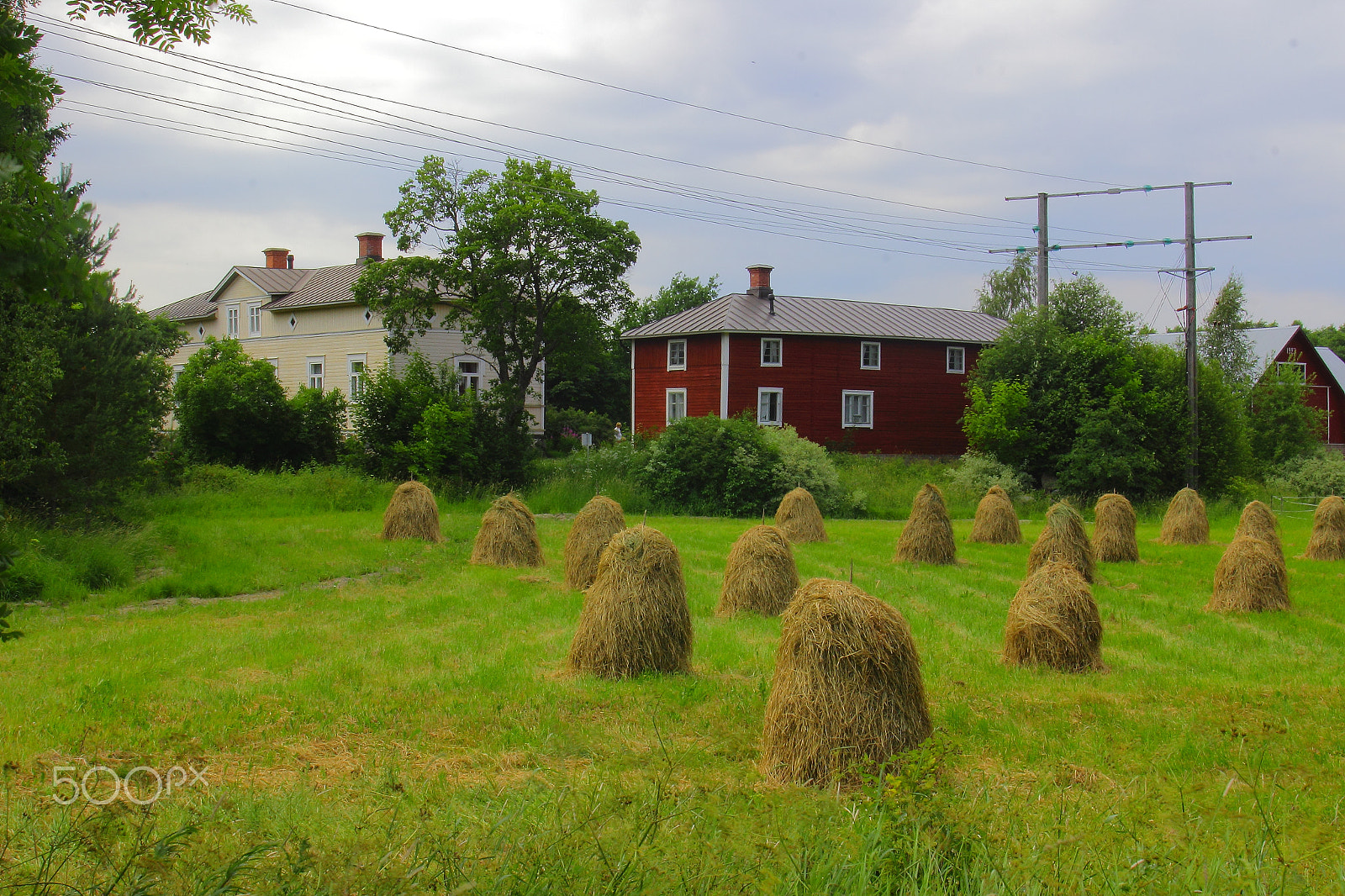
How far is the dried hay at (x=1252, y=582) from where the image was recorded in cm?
1271

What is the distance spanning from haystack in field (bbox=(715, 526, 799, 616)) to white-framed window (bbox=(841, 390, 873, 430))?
30.2 metres

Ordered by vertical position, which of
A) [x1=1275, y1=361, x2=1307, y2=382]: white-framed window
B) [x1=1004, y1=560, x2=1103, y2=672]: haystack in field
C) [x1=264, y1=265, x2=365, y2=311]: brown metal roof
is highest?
[x1=264, y1=265, x2=365, y2=311]: brown metal roof

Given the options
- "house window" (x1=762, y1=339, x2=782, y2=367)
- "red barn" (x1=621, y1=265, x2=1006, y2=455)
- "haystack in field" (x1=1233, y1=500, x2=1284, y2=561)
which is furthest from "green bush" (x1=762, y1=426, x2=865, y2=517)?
"haystack in field" (x1=1233, y1=500, x2=1284, y2=561)

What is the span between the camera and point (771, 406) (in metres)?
40.3

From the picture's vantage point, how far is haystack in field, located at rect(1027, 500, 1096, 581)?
47.0ft

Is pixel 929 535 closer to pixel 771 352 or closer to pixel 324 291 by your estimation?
pixel 771 352

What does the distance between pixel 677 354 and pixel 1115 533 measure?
25199mm

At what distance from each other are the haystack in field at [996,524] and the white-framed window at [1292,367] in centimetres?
3106

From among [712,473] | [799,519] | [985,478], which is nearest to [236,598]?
[799,519]

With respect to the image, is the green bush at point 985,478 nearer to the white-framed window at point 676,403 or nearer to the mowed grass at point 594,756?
the white-framed window at point 676,403

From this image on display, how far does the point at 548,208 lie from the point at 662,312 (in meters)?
40.3

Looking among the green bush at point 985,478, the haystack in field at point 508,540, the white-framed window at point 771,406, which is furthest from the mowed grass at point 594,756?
the white-framed window at point 771,406

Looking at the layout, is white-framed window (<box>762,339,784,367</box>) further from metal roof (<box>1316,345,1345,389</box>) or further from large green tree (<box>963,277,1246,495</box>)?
metal roof (<box>1316,345,1345,389</box>)

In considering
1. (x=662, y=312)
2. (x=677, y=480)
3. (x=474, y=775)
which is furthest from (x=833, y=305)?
(x=474, y=775)
